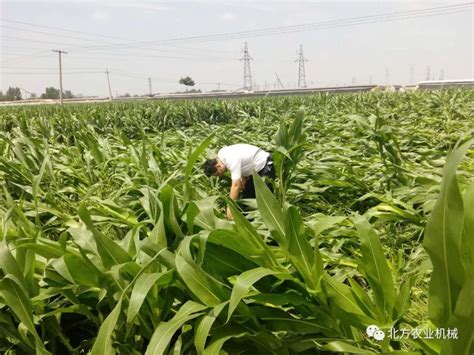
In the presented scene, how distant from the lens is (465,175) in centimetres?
251

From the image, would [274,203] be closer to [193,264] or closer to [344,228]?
[193,264]

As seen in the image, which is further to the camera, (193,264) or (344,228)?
(344,228)

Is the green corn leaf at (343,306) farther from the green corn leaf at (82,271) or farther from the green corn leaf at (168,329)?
the green corn leaf at (82,271)

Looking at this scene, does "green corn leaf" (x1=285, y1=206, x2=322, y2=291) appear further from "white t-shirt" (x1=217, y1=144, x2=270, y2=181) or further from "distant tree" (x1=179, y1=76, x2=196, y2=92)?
"distant tree" (x1=179, y1=76, x2=196, y2=92)

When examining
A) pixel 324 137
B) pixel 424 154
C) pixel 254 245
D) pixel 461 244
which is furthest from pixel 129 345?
pixel 324 137

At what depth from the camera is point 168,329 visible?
106 cm

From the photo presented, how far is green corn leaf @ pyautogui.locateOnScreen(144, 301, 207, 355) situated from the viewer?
1.03 m

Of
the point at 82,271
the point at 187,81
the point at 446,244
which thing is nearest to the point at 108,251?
the point at 82,271

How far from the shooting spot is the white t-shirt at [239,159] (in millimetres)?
3236

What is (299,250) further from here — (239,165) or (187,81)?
(187,81)

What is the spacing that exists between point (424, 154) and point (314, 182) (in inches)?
48.3

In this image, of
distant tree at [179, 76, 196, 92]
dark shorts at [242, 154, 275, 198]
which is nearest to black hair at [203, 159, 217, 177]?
dark shorts at [242, 154, 275, 198]

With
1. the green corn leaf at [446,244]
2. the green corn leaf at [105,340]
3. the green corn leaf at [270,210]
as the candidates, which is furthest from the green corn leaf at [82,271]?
the green corn leaf at [446,244]

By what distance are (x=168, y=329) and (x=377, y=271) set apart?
2.16ft
